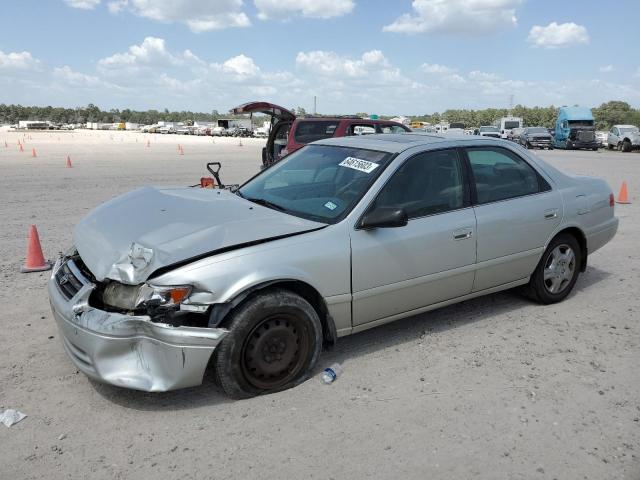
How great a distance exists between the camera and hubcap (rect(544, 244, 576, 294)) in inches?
195

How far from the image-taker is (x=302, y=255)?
3363 mm

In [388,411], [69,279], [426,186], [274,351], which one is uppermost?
[426,186]

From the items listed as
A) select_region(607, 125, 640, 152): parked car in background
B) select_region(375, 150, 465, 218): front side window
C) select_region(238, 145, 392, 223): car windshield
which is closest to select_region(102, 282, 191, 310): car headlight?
select_region(238, 145, 392, 223): car windshield

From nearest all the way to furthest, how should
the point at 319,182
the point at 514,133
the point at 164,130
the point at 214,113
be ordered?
the point at 319,182
the point at 514,133
the point at 164,130
the point at 214,113

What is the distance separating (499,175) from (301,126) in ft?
24.8

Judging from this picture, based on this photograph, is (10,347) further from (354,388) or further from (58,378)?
(354,388)

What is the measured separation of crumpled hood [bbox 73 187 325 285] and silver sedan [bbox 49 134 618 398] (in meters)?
0.01

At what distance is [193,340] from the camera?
3.02 m

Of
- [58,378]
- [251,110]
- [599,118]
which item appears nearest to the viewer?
[58,378]

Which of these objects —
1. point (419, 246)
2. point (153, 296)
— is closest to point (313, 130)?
point (419, 246)

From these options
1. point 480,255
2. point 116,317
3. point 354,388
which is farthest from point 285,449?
point 480,255

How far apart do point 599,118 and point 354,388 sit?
89959 millimetres

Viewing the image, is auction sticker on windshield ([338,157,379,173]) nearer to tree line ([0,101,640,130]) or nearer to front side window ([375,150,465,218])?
front side window ([375,150,465,218])

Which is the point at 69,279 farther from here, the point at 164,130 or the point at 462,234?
Answer: the point at 164,130
